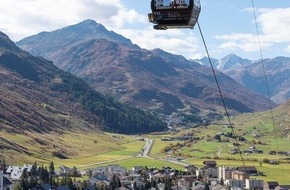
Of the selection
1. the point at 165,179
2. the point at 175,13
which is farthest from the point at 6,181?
the point at 175,13

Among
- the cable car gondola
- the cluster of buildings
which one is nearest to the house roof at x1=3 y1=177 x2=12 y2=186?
the cluster of buildings

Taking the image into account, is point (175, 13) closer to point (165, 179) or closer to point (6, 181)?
point (6, 181)

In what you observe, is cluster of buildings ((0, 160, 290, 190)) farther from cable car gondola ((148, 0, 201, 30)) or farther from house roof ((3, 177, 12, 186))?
cable car gondola ((148, 0, 201, 30))

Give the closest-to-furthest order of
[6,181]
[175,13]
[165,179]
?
[175,13], [6,181], [165,179]

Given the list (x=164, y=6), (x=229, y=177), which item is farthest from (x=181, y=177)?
(x=164, y=6)

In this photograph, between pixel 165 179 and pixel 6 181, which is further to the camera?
pixel 165 179

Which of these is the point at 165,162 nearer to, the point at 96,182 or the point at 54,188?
the point at 96,182
